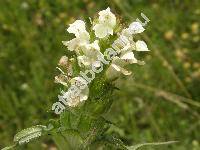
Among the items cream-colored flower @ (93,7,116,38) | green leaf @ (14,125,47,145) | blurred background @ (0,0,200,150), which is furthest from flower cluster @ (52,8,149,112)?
blurred background @ (0,0,200,150)

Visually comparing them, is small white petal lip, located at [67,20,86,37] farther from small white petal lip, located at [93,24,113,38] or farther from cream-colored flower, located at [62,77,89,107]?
cream-colored flower, located at [62,77,89,107]

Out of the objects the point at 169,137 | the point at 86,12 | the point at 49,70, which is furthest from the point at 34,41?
the point at 169,137

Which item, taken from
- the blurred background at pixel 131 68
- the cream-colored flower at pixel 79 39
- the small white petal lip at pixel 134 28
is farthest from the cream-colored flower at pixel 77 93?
the blurred background at pixel 131 68

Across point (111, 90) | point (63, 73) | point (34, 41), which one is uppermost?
point (34, 41)

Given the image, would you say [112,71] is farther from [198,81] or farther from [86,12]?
[86,12]

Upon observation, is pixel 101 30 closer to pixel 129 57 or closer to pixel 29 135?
pixel 129 57

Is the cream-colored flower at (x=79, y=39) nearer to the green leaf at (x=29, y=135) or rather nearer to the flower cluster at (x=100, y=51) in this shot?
the flower cluster at (x=100, y=51)
